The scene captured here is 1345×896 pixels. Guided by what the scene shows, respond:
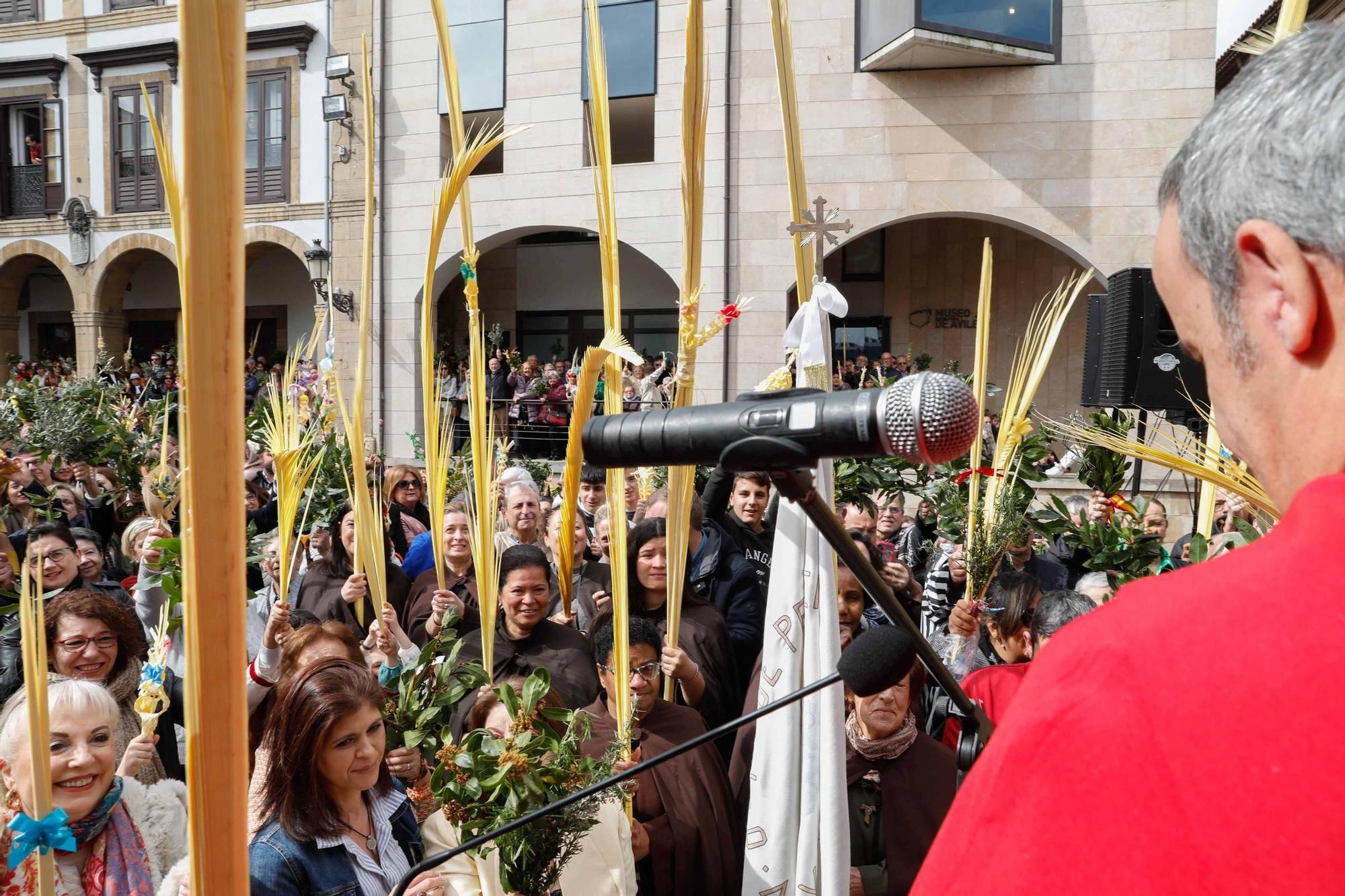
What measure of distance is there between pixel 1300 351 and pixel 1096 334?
575 centimetres

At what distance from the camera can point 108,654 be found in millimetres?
3201

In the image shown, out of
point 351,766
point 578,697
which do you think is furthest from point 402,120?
point 351,766

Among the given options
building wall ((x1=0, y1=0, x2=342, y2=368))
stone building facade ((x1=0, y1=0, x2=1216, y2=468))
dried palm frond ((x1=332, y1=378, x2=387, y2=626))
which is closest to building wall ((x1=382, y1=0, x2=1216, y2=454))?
stone building facade ((x1=0, y1=0, x2=1216, y2=468))

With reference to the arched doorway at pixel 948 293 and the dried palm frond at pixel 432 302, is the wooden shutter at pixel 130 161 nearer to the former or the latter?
the arched doorway at pixel 948 293

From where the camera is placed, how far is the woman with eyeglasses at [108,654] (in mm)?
3117

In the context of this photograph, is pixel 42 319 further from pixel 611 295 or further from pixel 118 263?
pixel 611 295

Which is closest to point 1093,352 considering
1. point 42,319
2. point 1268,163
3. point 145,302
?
point 1268,163

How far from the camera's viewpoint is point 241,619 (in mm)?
783

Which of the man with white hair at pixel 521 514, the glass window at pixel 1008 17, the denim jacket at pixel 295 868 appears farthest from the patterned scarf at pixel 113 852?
the glass window at pixel 1008 17

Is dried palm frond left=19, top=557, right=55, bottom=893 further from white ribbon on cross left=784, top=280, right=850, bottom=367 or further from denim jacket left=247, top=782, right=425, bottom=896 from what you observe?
white ribbon on cross left=784, top=280, right=850, bottom=367

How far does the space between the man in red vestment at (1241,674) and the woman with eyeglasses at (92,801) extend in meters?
2.09

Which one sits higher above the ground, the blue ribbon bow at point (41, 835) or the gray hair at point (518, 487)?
the blue ribbon bow at point (41, 835)

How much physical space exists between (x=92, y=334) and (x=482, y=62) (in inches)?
356

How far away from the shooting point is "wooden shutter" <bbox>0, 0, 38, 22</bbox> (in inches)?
688
